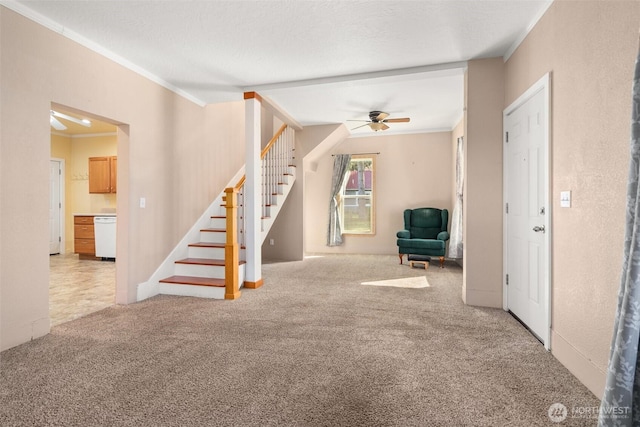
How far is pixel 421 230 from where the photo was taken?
6.01 meters

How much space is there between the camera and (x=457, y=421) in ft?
4.98

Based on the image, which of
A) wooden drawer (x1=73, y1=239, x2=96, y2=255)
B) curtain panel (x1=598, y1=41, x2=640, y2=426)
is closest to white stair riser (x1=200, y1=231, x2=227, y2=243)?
wooden drawer (x1=73, y1=239, x2=96, y2=255)

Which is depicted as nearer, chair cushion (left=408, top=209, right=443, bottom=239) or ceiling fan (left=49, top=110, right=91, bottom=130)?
ceiling fan (left=49, top=110, right=91, bottom=130)

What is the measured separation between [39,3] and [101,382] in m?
2.82

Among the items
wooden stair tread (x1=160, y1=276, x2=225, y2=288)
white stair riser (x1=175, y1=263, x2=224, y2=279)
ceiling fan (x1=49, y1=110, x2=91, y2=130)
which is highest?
ceiling fan (x1=49, y1=110, x2=91, y2=130)

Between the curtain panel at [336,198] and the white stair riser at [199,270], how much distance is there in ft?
10.8

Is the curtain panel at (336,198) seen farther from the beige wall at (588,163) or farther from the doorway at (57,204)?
the doorway at (57,204)

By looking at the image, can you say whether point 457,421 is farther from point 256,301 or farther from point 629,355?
point 256,301

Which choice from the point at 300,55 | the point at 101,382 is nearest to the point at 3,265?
the point at 101,382

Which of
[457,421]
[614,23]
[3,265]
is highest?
[614,23]

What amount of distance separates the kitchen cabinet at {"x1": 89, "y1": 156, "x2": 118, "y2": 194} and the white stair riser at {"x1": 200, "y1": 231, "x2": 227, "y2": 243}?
10.2 feet

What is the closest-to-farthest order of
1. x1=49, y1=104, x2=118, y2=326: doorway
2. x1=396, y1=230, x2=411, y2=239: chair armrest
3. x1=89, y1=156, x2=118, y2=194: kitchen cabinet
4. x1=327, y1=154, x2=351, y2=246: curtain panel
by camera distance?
x1=396, y1=230, x2=411, y2=239: chair armrest, x1=49, y1=104, x2=118, y2=326: doorway, x1=89, y1=156, x2=118, y2=194: kitchen cabinet, x1=327, y1=154, x2=351, y2=246: curtain panel

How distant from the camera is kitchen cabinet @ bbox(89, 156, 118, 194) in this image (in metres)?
6.35

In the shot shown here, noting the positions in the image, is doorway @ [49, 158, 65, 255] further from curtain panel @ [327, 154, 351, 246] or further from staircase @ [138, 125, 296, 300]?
curtain panel @ [327, 154, 351, 246]
